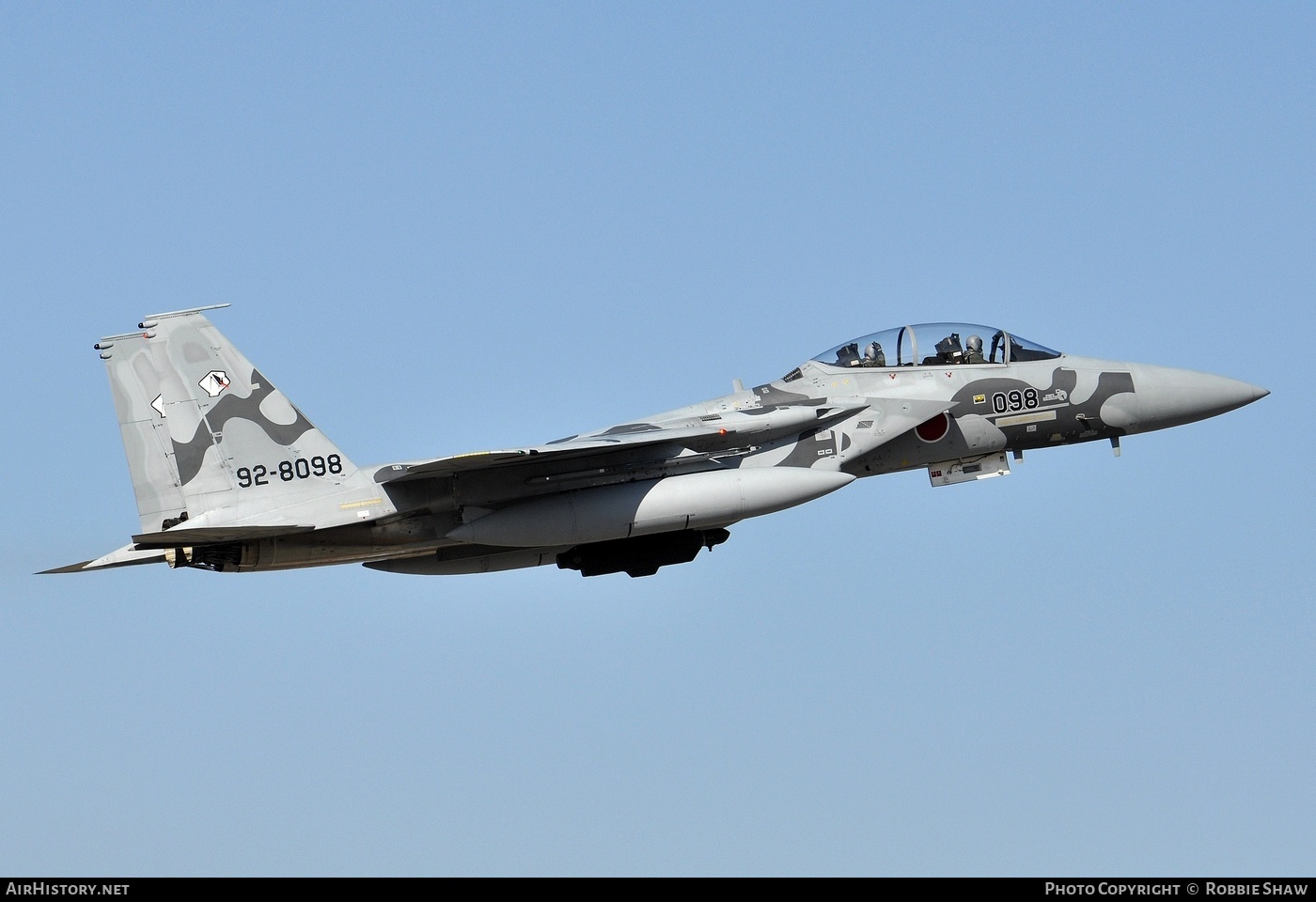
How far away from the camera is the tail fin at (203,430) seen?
1903 cm

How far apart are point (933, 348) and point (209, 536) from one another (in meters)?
9.81

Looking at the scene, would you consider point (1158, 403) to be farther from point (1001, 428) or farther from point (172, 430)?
point (172, 430)

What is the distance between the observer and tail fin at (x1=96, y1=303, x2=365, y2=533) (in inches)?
749

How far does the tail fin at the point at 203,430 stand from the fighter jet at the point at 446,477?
2cm

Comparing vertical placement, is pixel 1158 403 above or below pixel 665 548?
above

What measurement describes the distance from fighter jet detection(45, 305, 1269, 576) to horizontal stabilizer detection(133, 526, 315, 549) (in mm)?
25

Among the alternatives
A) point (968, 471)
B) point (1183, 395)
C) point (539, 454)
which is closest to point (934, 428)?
point (968, 471)

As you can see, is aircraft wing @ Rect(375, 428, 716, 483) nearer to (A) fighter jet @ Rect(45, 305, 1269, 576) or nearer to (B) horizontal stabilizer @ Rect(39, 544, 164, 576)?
(A) fighter jet @ Rect(45, 305, 1269, 576)

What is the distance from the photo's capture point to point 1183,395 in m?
22.2

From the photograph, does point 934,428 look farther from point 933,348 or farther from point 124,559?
point 124,559

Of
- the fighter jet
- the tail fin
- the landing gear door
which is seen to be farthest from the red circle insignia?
the tail fin
